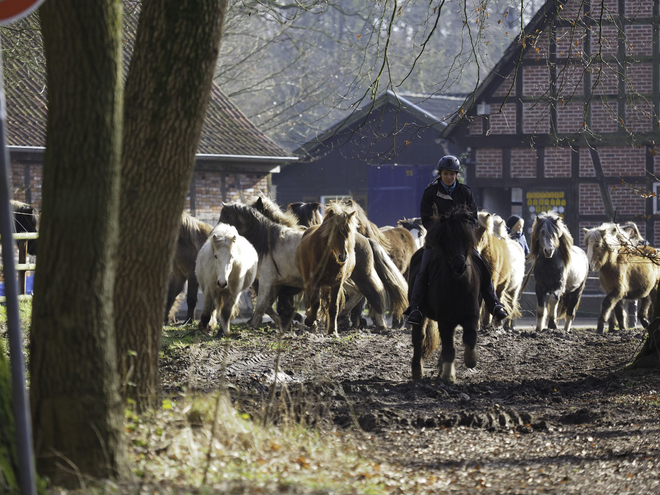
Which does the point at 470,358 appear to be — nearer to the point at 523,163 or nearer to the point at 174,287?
the point at 174,287

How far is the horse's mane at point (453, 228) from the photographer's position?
8344 mm

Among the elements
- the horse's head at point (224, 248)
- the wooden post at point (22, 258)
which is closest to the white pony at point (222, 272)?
the horse's head at point (224, 248)

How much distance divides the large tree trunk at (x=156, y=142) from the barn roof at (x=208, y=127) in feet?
55.5

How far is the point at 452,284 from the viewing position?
28.2 ft

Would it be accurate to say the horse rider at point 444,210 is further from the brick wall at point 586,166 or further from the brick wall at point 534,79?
the brick wall at point 586,166

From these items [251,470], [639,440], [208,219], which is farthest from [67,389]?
[208,219]

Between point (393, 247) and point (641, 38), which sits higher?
point (641, 38)

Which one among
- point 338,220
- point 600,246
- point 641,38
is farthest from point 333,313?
point 641,38

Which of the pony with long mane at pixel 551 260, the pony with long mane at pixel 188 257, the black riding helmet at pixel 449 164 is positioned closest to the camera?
the black riding helmet at pixel 449 164

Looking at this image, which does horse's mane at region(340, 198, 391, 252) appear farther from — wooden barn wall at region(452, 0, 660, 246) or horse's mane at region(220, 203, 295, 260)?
wooden barn wall at region(452, 0, 660, 246)

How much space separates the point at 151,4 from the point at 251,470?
2.74 m

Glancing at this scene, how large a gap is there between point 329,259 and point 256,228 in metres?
2.12

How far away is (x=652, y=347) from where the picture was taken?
31.9 ft

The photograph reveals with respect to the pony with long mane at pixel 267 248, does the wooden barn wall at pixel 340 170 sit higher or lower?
higher
